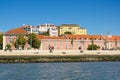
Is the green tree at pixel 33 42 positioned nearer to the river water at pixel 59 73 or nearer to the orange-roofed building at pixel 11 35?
the orange-roofed building at pixel 11 35

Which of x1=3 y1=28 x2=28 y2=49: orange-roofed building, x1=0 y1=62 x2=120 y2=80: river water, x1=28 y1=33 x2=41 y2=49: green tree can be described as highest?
x1=3 y1=28 x2=28 y2=49: orange-roofed building

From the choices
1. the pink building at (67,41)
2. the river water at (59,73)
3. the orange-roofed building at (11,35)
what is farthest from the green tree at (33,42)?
the river water at (59,73)

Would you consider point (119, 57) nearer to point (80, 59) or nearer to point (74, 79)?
point (80, 59)

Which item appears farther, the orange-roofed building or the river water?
the orange-roofed building

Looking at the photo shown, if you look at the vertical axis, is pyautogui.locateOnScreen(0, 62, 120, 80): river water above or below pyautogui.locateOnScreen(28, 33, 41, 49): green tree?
below

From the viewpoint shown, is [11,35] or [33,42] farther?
[11,35]

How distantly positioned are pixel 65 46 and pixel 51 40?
5826 millimetres

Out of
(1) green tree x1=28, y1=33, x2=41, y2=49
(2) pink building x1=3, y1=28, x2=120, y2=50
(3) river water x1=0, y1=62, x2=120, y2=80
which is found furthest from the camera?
(2) pink building x1=3, y1=28, x2=120, y2=50

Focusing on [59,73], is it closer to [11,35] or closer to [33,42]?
[33,42]

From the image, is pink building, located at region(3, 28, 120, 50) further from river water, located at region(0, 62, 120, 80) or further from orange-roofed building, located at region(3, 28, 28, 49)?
river water, located at region(0, 62, 120, 80)

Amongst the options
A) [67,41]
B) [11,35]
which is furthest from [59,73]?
[67,41]

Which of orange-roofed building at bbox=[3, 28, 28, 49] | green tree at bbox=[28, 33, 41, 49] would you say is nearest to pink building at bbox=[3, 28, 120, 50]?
orange-roofed building at bbox=[3, 28, 28, 49]

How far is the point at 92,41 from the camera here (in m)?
151

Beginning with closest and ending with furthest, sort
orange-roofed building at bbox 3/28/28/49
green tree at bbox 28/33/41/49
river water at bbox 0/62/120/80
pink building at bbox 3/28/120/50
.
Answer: river water at bbox 0/62/120/80 < green tree at bbox 28/33/41/49 < orange-roofed building at bbox 3/28/28/49 < pink building at bbox 3/28/120/50
